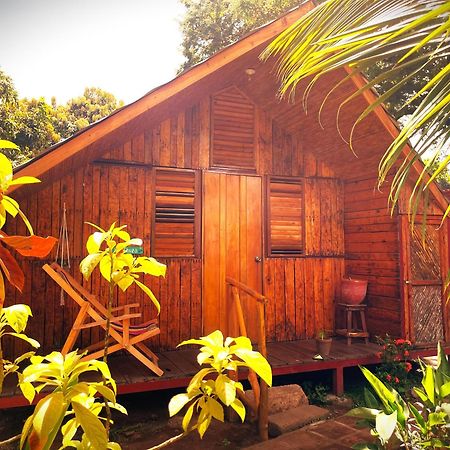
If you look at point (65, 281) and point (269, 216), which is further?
point (269, 216)

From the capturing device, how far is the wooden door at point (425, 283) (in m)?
5.91

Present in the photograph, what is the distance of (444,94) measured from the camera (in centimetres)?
127

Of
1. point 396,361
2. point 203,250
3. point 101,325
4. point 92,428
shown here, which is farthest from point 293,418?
point 92,428

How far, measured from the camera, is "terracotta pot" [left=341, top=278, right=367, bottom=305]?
6.19 m

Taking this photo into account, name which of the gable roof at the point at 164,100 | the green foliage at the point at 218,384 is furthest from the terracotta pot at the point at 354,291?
the green foliage at the point at 218,384

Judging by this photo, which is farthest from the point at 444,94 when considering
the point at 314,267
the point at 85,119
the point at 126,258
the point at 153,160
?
the point at 85,119

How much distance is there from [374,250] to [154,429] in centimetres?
416

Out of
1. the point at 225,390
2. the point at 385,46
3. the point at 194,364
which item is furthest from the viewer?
the point at 194,364

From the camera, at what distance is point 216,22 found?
17.2 meters

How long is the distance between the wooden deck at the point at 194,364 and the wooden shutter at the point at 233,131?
2.77 metres

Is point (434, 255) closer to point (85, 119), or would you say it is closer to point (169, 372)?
point (169, 372)

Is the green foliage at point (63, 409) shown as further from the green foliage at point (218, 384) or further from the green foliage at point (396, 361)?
the green foliage at point (396, 361)

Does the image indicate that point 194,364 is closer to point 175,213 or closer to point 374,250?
point 175,213

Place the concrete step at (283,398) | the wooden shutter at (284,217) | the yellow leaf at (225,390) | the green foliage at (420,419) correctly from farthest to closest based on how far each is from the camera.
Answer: the wooden shutter at (284,217)
the concrete step at (283,398)
the green foliage at (420,419)
the yellow leaf at (225,390)
